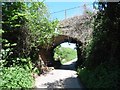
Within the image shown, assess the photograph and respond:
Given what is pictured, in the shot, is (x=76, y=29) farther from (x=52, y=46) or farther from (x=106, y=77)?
(x=106, y=77)

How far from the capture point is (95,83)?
9.07 meters

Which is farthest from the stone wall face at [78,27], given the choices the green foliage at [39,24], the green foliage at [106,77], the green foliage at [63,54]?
the green foliage at [63,54]

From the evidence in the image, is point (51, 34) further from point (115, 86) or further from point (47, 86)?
point (115, 86)

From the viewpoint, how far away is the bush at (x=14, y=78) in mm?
8734

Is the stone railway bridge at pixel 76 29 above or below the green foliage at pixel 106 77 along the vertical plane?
above

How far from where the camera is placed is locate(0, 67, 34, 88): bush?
28.7 ft

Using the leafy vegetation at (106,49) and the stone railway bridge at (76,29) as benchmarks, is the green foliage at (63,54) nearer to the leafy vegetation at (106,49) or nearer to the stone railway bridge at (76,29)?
the stone railway bridge at (76,29)

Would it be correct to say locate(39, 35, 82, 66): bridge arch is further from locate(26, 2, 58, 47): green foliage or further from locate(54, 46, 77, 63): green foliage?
locate(54, 46, 77, 63): green foliage

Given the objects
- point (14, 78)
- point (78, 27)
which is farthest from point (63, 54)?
point (14, 78)

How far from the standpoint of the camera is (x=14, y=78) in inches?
368

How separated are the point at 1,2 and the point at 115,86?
6.20 metres


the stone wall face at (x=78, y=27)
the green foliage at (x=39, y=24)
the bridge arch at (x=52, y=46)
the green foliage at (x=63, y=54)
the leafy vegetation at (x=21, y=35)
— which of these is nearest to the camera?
the leafy vegetation at (x=21, y=35)

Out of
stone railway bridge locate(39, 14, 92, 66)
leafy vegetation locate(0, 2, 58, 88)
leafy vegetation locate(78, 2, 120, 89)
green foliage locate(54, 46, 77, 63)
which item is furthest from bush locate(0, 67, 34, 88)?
green foliage locate(54, 46, 77, 63)

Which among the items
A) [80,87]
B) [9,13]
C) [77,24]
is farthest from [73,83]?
[77,24]
